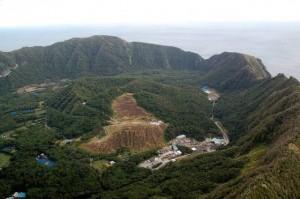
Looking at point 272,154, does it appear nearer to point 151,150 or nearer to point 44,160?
point 151,150

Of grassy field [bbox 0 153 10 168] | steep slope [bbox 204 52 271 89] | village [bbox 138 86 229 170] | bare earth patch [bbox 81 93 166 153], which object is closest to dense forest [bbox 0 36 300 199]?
grassy field [bbox 0 153 10 168]

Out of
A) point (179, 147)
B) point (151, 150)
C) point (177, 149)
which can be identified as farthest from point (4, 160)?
point (179, 147)

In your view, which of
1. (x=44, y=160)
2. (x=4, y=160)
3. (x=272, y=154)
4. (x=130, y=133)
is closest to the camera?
(x=272, y=154)

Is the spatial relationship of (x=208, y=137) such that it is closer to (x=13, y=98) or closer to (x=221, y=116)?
(x=221, y=116)

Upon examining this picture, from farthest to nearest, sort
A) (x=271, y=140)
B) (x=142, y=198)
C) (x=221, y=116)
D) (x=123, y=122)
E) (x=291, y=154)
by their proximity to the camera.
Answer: (x=221, y=116), (x=123, y=122), (x=271, y=140), (x=142, y=198), (x=291, y=154)

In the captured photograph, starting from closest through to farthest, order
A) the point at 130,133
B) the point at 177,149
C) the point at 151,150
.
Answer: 1. the point at 151,150
2. the point at 177,149
3. the point at 130,133

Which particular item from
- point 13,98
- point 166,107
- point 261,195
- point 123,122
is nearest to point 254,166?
point 261,195

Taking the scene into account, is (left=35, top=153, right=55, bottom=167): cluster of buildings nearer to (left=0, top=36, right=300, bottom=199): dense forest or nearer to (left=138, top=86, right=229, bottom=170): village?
(left=0, top=36, right=300, bottom=199): dense forest
